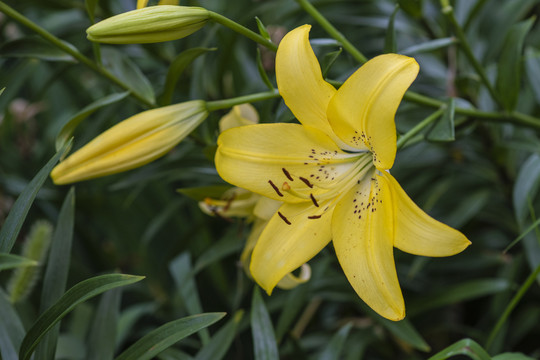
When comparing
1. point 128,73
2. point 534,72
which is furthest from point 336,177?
point 534,72

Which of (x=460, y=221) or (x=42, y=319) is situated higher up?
(x=42, y=319)

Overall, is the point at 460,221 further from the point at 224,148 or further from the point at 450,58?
the point at 224,148

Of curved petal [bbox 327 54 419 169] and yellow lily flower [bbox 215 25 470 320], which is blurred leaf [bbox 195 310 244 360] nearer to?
yellow lily flower [bbox 215 25 470 320]

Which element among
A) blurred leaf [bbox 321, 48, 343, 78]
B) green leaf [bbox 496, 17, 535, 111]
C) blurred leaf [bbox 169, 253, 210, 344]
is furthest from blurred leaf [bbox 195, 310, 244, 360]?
green leaf [bbox 496, 17, 535, 111]

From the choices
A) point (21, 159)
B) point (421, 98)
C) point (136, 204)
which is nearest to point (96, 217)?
point (136, 204)

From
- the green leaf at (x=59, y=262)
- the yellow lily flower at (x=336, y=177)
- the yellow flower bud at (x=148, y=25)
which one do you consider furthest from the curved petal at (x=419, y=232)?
the green leaf at (x=59, y=262)

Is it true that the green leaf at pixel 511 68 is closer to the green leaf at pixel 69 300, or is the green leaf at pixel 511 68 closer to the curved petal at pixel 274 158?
the curved petal at pixel 274 158
